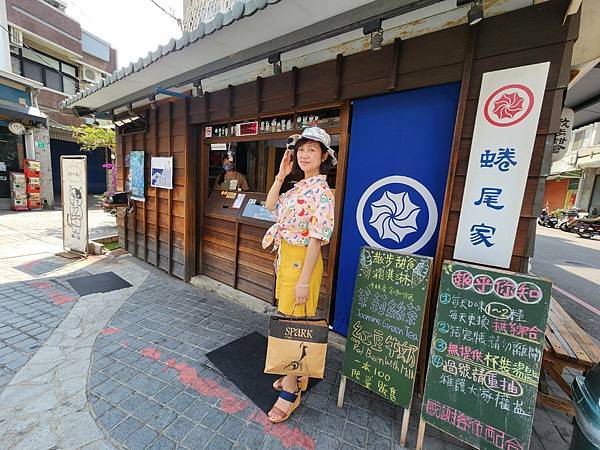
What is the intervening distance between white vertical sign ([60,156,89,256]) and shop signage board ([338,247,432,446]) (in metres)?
6.30

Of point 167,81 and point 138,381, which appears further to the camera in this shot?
point 167,81

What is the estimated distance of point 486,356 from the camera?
1.91 metres

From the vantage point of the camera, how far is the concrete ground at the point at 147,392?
2.08 m

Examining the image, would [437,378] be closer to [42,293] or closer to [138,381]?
[138,381]

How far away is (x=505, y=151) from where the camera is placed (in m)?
2.20

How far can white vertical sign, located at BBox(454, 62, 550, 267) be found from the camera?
2.11m

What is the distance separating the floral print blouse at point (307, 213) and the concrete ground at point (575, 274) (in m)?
5.06

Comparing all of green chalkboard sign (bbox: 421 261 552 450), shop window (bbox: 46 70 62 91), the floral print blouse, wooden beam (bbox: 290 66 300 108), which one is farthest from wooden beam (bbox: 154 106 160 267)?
shop window (bbox: 46 70 62 91)

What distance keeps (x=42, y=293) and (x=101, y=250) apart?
237 centimetres

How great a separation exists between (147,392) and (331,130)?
11.2 feet

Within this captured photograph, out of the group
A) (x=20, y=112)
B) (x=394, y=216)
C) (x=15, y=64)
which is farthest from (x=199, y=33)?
(x=15, y=64)

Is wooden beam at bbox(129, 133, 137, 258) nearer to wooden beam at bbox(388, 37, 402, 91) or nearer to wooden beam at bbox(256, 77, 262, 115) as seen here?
wooden beam at bbox(256, 77, 262, 115)

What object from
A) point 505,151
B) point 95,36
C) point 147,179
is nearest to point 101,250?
point 147,179

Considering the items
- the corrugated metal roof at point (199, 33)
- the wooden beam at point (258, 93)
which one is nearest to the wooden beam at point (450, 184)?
the corrugated metal roof at point (199, 33)
